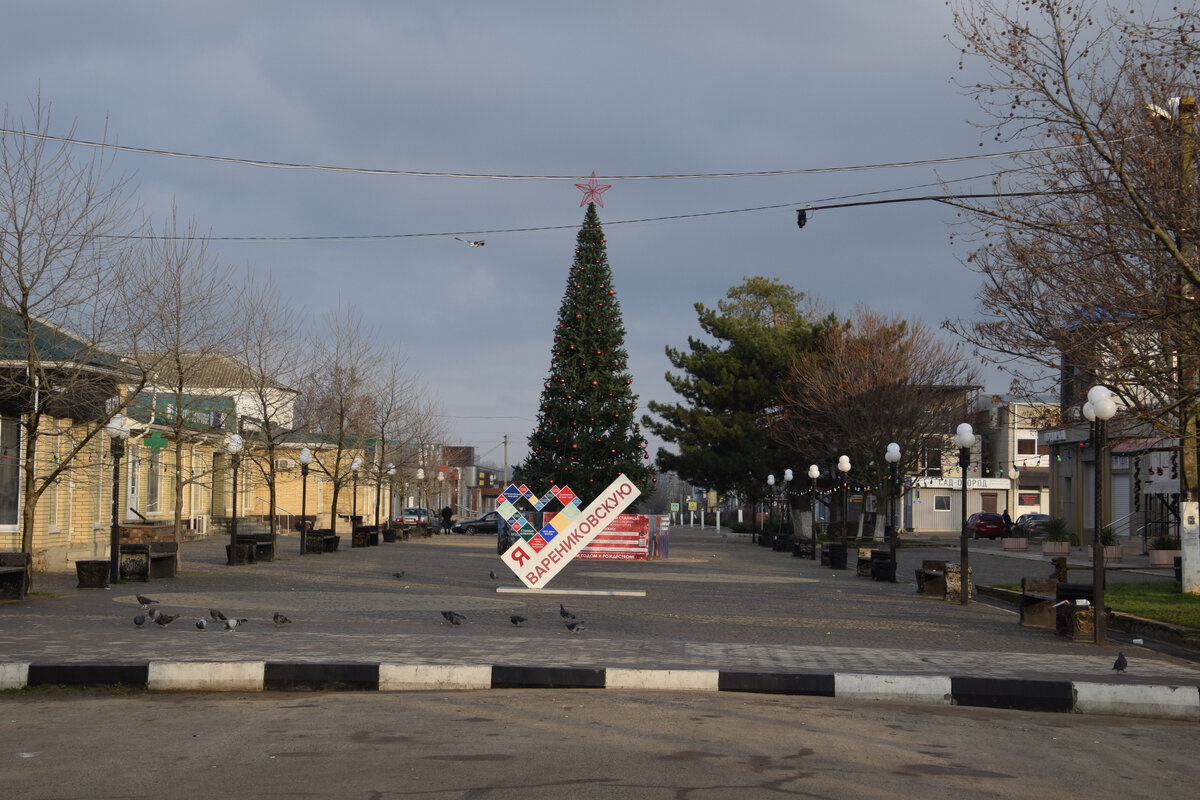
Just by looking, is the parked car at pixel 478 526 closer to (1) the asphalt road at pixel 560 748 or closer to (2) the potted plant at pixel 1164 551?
(2) the potted plant at pixel 1164 551

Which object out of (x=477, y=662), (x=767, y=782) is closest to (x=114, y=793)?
(x=767, y=782)

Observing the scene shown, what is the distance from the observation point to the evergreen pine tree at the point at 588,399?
34844mm

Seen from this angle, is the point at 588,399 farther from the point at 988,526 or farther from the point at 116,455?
the point at 988,526

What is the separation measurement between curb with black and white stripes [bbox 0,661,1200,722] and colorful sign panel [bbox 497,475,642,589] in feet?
27.2

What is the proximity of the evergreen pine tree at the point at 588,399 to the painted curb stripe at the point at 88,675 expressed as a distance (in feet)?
82.6

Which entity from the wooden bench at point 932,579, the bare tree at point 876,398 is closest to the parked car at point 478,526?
the bare tree at point 876,398

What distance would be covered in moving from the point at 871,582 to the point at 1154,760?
743 inches

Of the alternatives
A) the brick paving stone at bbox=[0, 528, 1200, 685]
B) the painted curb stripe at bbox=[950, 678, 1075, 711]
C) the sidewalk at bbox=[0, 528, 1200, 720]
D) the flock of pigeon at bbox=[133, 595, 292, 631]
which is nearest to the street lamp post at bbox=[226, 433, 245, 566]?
the brick paving stone at bbox=[0, 528, 1200, 685]

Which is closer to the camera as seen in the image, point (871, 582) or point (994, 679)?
point (994, 679)

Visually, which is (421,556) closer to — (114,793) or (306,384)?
(306,384)

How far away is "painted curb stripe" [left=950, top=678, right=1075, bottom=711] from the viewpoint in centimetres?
962

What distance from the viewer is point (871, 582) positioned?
25.9 metres

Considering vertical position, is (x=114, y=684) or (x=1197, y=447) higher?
(x=1197, y=447)

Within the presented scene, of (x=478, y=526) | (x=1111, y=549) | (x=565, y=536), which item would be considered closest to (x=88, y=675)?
(x=565, y=536)
